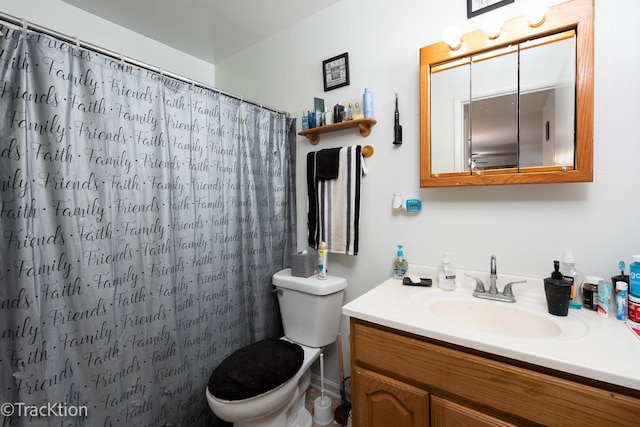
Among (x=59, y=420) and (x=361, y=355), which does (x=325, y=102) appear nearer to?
(x=361, y=355)

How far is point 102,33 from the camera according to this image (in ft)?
5.65

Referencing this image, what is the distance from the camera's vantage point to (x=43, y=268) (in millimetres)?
915

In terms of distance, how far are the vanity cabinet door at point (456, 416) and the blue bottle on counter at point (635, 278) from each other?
0.59m

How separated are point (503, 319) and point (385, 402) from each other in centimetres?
54

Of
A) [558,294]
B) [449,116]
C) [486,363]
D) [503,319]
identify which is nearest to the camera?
[486,363]

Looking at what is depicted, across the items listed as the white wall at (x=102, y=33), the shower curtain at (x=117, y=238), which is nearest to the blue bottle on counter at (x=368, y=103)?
the shower curtain at (x=117, y=238)

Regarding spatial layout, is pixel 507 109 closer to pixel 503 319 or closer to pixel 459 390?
pixel 503 319

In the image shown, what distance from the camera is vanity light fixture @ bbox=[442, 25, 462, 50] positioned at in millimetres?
1130

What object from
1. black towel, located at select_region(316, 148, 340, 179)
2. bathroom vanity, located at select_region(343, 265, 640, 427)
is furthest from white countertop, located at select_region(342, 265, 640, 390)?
black towel, located at select_region(316, 148, 340, 179)

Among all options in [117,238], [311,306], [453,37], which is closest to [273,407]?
[311,306]

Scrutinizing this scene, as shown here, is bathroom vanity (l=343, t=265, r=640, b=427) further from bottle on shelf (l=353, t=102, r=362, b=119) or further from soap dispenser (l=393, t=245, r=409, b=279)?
bottle on shelf (l=353, t=102, r=362, b=119)

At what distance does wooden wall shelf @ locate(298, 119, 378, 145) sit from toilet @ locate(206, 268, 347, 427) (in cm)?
85

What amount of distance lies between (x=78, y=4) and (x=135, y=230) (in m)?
1.52

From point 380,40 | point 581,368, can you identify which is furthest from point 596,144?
point 380,40
